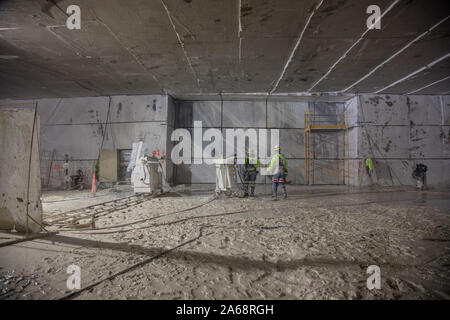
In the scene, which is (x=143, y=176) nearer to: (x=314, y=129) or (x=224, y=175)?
(x=224, y=175)

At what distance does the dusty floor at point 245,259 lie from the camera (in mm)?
1905

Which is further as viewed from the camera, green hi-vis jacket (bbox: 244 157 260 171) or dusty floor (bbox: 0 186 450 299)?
green hi-vis jacket (bbox: 244 157 260 171)

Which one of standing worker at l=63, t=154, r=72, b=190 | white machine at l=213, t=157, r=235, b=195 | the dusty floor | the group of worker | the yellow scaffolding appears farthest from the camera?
the yellow scaffolding

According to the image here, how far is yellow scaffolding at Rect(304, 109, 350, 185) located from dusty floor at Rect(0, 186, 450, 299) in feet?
24.6

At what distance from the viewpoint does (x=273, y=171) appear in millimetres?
7098

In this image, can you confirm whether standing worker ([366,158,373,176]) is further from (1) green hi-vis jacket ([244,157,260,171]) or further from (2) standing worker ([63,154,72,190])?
(2) standing worker ([63,154,72,190])

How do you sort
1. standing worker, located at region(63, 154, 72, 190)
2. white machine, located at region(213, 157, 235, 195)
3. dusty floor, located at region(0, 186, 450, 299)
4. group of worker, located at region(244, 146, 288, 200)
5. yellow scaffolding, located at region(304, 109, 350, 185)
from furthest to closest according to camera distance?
yellow scaffolding, located at region(304, 109, 350, 185) < standing worker, located at region(63, 154, 72, 190) < white machine, located at region(213, 157, 235, 195) < group of worker, located at region(244, 146, 288, 200) < dusty floor, located at region(0, 186, 450, 299)

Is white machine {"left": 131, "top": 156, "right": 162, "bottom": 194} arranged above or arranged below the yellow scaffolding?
below

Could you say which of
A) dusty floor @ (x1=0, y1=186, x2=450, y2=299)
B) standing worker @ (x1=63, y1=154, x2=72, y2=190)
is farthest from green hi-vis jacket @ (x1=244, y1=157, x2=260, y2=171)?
standing worker @ (x1=63, y1=154, x2=72, y2=190)

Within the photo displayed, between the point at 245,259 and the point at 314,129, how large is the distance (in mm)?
11017

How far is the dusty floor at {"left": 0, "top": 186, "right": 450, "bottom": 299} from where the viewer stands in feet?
6.25

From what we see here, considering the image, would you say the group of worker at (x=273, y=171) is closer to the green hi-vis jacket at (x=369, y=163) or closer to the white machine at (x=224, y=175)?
the white machine at (x=224, y=175)
